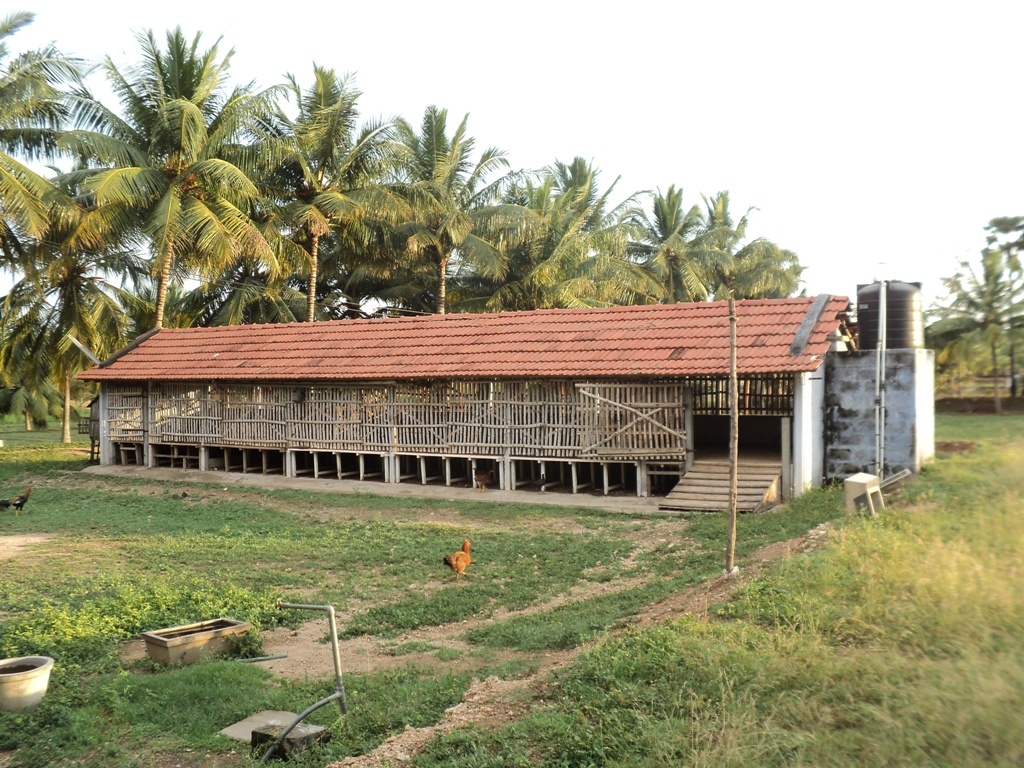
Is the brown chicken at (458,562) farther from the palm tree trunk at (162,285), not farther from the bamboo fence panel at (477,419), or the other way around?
the palm tree trunk at (162,285)

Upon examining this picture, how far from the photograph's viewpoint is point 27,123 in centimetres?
2275

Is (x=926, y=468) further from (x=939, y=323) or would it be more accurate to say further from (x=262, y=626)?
(x=262, y=626)

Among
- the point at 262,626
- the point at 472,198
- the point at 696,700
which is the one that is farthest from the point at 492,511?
the point at 472,198

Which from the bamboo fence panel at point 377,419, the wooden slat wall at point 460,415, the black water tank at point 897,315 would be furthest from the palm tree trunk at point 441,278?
the black water tank at point 897,315

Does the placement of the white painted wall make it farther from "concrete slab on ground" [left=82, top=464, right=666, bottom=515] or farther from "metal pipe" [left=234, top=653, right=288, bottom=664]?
"metal pipe" [left=234, top=653, right=288, bottom=664]

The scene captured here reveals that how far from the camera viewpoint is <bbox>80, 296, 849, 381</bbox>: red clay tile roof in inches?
632

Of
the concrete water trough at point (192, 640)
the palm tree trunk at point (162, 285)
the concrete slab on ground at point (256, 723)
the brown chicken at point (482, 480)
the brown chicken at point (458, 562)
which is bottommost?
the concrete slab on ground at point (256, 723)

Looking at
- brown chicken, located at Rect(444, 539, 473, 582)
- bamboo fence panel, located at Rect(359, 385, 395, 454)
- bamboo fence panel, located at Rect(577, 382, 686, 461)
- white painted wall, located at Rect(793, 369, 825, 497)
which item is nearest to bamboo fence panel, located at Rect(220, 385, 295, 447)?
bamboo fence panel, located at Rect(359, 385, 395, 454)

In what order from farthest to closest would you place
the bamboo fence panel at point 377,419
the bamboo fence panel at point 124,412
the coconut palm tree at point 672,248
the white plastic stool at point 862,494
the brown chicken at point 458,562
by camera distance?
the coconut palm tree at point 672,248 → the bamboo fence panel at point 124,412 → the bamboo fence panel at point 377,419 → the white plastic stool at point 862,494 → the brown chicken at point 458,562

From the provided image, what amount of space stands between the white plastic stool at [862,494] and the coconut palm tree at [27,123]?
18.5m

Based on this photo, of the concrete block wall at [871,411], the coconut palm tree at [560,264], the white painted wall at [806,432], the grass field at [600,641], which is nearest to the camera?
the grass field at [600,641]

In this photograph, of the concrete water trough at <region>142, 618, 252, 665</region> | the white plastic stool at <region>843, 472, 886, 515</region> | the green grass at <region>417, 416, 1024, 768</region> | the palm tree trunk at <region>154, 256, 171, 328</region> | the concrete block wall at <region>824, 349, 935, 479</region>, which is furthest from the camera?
the palm tree trunk at <region>154, 256, 171, 328</region>

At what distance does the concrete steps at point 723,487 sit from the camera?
14.5m

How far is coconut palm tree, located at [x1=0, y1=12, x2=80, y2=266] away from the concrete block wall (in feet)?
59.5
